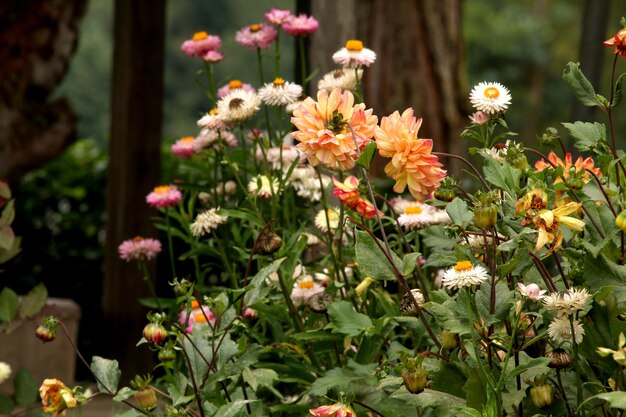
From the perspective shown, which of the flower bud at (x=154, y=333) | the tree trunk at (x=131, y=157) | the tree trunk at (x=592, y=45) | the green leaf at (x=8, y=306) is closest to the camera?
the flower bud at (x=154, y=333)

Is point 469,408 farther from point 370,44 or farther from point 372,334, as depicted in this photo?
point 370,44

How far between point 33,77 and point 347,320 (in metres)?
2.94

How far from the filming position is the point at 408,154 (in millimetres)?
1231

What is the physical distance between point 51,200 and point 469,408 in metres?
3.71

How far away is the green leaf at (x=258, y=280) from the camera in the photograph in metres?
1.40

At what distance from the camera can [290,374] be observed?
1.71 m

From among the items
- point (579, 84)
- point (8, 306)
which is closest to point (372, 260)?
point (579, 84)

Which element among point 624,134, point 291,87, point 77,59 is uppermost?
point 291,87

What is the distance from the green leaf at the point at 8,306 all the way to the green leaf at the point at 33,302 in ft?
0.05

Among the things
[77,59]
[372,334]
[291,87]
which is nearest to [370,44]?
[291,87]

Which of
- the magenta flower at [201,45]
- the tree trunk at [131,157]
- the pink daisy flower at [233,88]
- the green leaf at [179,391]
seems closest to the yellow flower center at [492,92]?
the green leaf at [179,391]

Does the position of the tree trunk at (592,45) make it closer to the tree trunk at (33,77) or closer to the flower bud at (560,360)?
the tree trunk at (33,77)

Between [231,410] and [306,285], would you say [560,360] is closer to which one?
[231,410]

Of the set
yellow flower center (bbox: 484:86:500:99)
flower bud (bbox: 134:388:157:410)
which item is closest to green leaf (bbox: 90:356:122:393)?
flower bud (bbox: 134:388:157:410)
